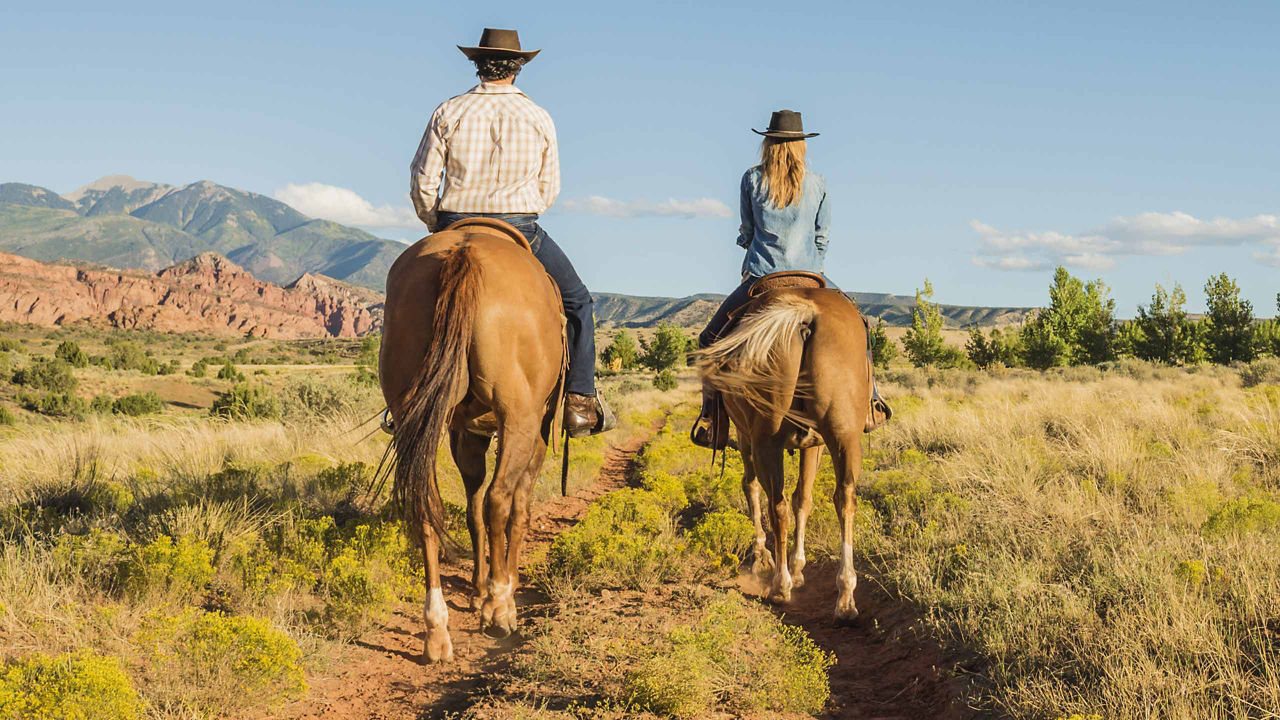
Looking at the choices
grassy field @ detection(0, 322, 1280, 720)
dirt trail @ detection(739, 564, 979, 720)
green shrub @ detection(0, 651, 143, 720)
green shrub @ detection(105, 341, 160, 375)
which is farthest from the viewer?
green shrub @ detection(105, 341, 160, 375)

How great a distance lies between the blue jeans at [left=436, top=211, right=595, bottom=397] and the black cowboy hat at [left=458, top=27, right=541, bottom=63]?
41.2 inches

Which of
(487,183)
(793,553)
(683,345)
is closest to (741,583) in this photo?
(793,553)

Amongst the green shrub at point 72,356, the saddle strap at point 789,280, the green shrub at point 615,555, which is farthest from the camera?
the green shrub at point 72,356

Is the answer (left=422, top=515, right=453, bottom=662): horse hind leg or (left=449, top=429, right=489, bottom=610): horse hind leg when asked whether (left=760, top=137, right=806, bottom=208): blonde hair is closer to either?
(left=449, top=429, right=489, bottom=610): horse hind leg

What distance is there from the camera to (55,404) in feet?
87.1

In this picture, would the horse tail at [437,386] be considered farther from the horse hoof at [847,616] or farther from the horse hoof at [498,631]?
the horse hoof at [847,616]

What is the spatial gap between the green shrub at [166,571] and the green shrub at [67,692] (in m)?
1.37

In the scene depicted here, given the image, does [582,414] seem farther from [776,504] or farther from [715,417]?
[776,504]

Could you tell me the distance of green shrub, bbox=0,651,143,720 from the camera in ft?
10.4

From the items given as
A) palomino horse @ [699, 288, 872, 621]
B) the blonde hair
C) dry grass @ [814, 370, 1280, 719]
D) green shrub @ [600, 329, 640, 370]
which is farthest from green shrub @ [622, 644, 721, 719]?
green shrub @ [600, 329, 640, 370]

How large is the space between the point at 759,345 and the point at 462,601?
8.83 ft

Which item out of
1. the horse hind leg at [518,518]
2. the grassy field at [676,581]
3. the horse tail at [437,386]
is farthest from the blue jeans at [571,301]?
the grassy field at [676,581]

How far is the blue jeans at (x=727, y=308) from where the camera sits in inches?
250

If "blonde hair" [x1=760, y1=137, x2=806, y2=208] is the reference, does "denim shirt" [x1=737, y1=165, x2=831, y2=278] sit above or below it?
below
